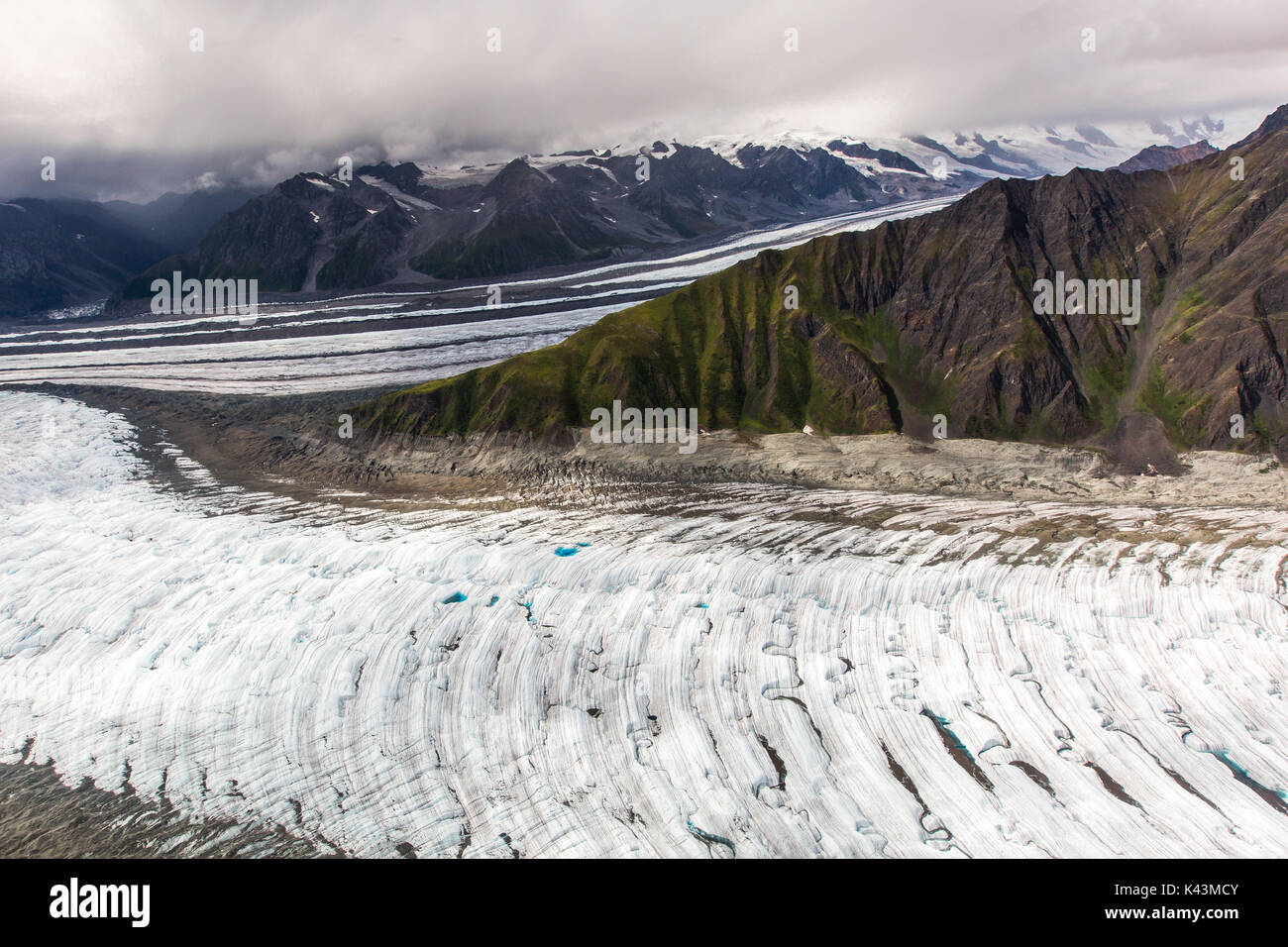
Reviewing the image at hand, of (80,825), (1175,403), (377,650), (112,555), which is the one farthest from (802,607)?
(112,555)

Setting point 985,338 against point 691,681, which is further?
point 985,338

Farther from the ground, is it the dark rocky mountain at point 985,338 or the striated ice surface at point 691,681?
the dark rocky mountain at point 985,338

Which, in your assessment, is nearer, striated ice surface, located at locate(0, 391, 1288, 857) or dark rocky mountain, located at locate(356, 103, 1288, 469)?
striated ice surface, located at locate(0, 391, 1288, 857)

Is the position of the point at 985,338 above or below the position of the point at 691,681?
above

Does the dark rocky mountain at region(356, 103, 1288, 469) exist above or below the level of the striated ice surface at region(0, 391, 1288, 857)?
above
